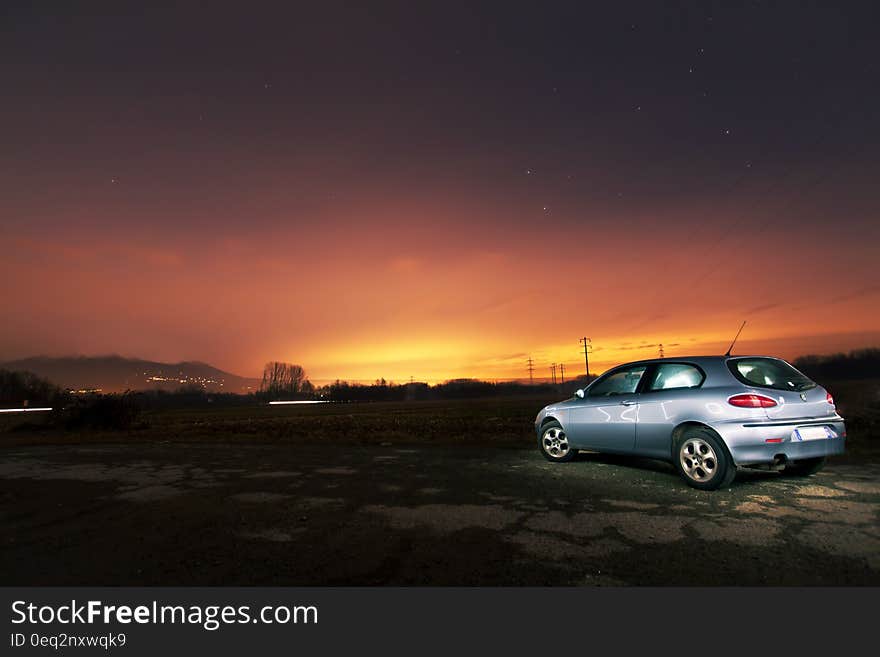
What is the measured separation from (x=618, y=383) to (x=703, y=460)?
2.07 meters

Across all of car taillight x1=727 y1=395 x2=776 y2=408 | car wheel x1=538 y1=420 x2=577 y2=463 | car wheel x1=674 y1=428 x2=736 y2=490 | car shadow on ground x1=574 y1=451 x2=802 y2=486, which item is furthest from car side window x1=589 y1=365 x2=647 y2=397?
car taillight x1=727 y1=395 x2=776 y2=408

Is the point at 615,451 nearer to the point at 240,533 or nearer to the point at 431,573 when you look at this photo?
the point at 431,573

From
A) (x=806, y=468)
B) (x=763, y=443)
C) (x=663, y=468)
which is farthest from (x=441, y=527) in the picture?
(x=806, y=468)

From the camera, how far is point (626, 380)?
7.69 meters

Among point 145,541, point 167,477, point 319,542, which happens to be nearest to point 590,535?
point 319,542

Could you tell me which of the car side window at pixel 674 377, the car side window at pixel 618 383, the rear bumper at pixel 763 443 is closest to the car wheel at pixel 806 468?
the rear bumper at pixel 763 443

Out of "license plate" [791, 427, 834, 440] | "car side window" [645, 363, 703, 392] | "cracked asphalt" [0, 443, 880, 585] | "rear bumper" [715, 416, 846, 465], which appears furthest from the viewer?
"car side window" [645, 363, 703, 392]

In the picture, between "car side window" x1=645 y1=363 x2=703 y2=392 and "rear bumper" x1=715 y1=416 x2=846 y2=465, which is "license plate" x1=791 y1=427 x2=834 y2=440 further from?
"car side window" x1=645 y1=363 x2=703 y2=392

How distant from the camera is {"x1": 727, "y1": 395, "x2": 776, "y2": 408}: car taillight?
18.2 ft

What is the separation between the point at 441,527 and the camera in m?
4.34

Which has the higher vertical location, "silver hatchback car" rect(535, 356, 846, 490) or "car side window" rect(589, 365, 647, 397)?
"car side window" rect(589, 365, 647, 397)
